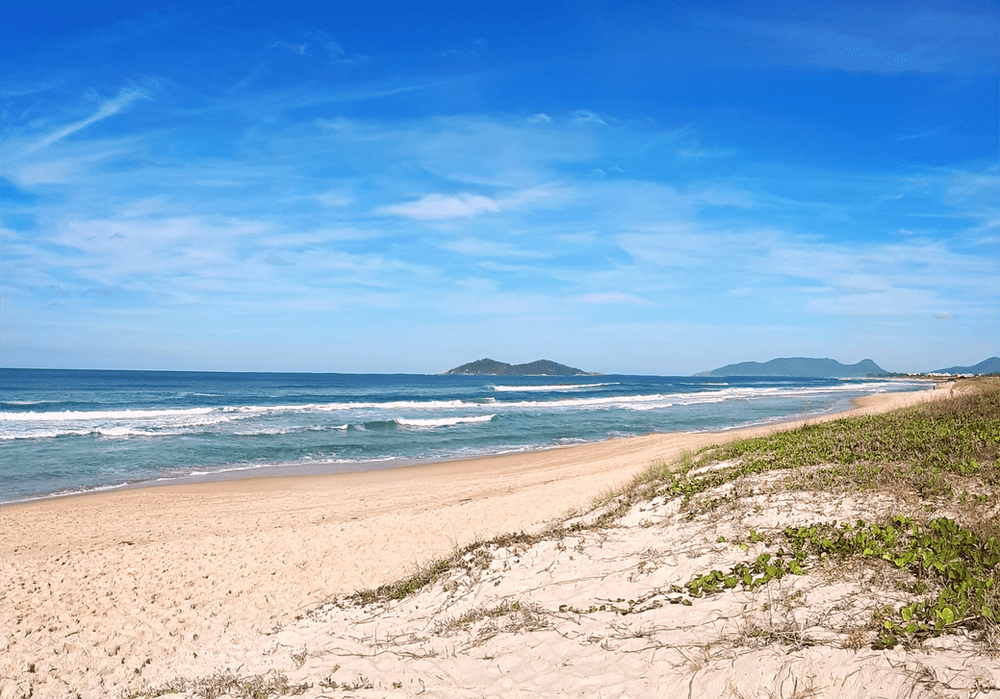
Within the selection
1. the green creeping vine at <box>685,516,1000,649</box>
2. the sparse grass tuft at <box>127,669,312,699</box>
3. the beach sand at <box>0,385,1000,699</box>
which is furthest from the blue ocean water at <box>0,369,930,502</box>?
the green creeping vine at <box>685,516,1000,649</box>

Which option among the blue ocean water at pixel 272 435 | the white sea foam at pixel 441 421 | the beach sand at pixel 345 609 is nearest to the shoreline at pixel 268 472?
the blue ocean water at pixel 272 435

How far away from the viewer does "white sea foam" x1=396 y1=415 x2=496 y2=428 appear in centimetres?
3375

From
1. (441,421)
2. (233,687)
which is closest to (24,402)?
(441,421)

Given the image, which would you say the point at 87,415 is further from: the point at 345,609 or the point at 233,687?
the point at 233,687

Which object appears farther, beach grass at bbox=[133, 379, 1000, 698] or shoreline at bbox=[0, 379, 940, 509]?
shoreline at bbox=[0, 379, 940, 509]

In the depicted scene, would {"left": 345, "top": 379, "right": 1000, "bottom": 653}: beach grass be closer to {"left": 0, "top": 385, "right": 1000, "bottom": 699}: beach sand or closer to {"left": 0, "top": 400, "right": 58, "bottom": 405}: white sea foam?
{"left": 0, "top": 385, "right": 1000, "bottom": 699}: beach sand

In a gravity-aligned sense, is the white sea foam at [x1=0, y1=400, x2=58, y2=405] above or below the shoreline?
above

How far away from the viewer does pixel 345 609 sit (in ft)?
23.6

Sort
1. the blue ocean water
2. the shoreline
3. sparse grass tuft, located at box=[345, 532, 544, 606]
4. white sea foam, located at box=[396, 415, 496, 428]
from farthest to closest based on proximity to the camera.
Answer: white sea foam, located at box=[396, 415, 496, 428] < the blue ocean water < the shoreline < sparse grass tuft, located at box=[345, 532, 544, 606]

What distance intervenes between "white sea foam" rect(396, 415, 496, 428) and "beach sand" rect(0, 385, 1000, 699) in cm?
1869

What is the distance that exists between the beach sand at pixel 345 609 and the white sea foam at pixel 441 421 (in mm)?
18692

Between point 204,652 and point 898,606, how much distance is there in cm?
690

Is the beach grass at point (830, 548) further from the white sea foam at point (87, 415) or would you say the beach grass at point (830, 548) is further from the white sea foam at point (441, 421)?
the white sea foam at point (87, 415)

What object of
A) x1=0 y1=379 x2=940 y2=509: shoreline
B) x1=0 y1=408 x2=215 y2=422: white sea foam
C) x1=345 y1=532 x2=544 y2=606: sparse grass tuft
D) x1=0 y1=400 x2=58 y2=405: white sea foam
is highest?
x1=345 y1=532 x2=544 y2=606: sparse grass tuft
